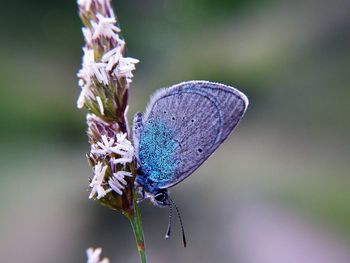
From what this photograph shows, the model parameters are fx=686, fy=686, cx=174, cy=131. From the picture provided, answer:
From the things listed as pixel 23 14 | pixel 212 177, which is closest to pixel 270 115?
pixel 212 177

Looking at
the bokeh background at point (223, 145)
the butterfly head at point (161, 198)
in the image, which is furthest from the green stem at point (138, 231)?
the bokeh background at point (223, 145)

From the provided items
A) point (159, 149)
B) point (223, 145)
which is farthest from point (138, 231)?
point (223, 145)

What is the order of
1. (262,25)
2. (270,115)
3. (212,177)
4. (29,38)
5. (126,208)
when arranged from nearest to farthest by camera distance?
1. (126,208)
2. (212,177)
3. (270,115)
4. (29,38)
5. (262,25)

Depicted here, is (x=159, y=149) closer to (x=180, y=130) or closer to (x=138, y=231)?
(x=180, y=130)

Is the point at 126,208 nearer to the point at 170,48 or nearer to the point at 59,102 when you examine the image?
the point at 59,102

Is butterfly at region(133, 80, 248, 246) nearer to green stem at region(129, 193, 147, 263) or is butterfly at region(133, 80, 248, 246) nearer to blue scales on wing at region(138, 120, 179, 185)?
blue scales on wing at region(138, 120, 179, 185)

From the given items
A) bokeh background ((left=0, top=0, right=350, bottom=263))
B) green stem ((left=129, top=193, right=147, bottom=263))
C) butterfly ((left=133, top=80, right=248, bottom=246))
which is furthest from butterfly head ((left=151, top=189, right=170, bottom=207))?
bokeh background ((left=0, top=0, right=350, bottom=263))
